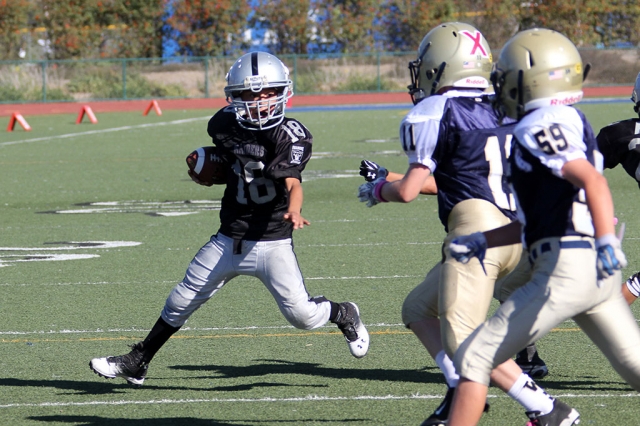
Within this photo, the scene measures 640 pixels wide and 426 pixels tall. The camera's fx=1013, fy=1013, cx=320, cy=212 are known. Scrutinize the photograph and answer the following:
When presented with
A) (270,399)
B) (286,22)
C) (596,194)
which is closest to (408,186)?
(596,194)

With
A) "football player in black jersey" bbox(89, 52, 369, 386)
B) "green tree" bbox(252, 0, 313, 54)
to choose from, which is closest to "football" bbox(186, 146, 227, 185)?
"football player in black jersey" bbox(89, 52, 369, 386)

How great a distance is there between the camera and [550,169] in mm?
3316

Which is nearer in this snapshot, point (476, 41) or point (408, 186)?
point (408, 186)

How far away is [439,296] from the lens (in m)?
3.89

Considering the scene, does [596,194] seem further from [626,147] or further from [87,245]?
[87,245]

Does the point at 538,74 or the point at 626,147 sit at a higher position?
the point at 538,74

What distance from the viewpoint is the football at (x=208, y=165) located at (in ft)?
16.8

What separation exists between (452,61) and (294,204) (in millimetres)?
1045

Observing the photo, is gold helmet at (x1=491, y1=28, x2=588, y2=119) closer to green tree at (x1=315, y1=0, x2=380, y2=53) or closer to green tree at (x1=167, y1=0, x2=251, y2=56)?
green tree at (x1=167, y1=0, x2=251, y2=56)

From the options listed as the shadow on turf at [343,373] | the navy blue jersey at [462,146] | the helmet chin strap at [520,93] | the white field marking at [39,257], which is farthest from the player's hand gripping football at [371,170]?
the white field marking at [39,257]

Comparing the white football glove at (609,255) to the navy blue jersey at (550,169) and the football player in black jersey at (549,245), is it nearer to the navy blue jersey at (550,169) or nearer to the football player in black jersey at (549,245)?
the football player in black jersey at (549,245)

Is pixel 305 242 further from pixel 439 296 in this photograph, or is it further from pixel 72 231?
pixel 439 296

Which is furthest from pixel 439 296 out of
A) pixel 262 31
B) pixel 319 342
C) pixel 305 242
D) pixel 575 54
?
pixel 262 31

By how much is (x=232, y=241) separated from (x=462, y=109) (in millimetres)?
1507
